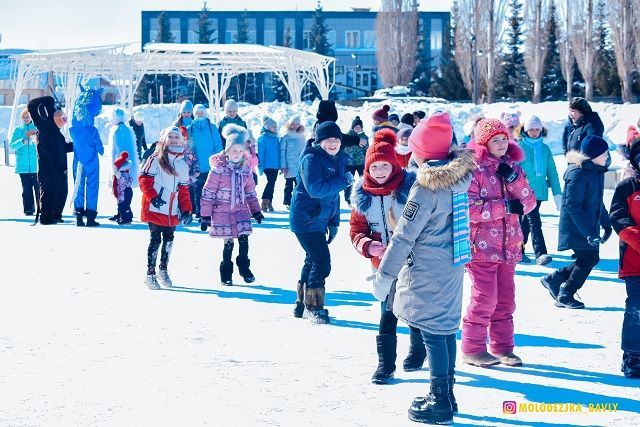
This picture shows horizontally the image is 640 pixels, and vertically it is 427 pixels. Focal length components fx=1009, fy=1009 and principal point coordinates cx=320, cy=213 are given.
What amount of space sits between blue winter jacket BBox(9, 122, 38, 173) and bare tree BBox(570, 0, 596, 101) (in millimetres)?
32512

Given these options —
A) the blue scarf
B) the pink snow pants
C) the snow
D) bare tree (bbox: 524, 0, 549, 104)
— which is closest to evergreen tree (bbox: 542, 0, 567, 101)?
bare tree (bbox: 524, 0, 549, 104)

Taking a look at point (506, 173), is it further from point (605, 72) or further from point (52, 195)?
point (605, 72)

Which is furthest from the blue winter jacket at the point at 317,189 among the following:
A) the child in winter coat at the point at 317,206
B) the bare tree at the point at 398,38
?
the bare tree at the point at 398,38

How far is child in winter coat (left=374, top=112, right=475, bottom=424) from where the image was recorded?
15.2 ft

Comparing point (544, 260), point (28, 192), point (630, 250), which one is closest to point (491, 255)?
point (630, 250)

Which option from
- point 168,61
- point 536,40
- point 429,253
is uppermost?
point 536,40

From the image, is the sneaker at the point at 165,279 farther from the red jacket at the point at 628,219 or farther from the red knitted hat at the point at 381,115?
the red knitted hat at the point at 381,115

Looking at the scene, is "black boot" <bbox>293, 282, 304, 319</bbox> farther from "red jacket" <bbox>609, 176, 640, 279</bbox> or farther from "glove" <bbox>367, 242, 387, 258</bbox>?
"red jacket" <bbox>609, 176, 640, 279</bbox>

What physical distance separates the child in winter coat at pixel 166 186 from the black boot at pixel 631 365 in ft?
13.1

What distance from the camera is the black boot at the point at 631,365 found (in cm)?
553

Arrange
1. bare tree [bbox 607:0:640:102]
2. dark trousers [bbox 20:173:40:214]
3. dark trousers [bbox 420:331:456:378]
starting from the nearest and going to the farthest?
dark trousers [bbox 420:331:456:378] < dark trousers [bbox 20:173:40:214] < bare tree [bbox 607:0:640:102]

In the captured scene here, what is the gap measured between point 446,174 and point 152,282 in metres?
4.47

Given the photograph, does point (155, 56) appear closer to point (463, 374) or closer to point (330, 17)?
point (463, 374)

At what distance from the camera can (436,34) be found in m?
69.3
